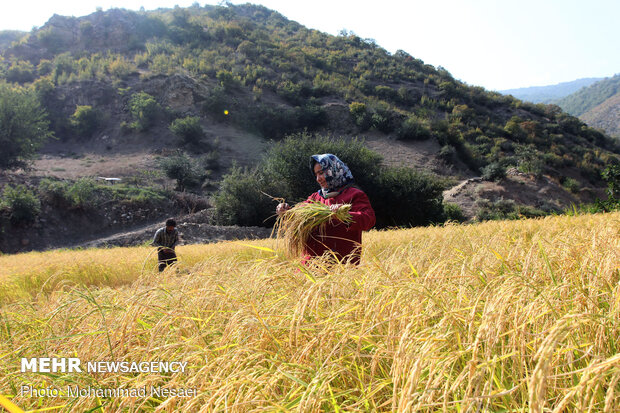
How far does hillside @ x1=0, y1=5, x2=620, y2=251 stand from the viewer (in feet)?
90.0

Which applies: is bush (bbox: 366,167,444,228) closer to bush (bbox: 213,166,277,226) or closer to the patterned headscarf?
bush (bbox: 213,166,277,226)

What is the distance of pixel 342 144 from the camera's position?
69.7 feet

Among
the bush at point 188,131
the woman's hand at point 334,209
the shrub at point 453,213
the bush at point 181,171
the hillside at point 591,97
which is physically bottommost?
the shrub at point 453,213

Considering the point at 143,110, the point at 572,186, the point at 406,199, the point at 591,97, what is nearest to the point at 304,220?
the point at 406,199

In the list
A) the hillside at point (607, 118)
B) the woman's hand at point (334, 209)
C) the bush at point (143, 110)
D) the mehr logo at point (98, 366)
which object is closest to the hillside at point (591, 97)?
the hillside at point (607, 118)

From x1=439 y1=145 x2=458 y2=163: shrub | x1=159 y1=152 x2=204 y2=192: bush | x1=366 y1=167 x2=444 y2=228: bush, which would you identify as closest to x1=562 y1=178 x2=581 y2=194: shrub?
x1=439 y1=145 x2=458 y2=163: shrub

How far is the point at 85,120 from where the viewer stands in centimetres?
3344

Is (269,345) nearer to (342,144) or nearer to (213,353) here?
(213,353)

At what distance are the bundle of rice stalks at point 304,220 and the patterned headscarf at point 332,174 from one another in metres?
0.41

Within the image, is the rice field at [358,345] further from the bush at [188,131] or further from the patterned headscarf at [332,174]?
the bush at [188,131]

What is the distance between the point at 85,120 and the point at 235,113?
14.3 metres

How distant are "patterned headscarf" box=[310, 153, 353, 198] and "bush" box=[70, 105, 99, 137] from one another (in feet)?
122

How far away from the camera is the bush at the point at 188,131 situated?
32.6m

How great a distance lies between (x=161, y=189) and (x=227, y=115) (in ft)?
57.4
